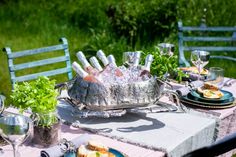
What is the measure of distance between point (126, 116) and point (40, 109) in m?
0.49

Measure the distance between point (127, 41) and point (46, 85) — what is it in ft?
12.3

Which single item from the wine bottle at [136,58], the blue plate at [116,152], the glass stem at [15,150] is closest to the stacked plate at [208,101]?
the wine bottle at [136,58]

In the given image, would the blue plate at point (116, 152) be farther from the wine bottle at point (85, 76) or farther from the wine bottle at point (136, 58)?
the wine bottle at point (136, 58)

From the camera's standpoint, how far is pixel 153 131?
76.7 inches

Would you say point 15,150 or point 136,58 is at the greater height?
point 136,58

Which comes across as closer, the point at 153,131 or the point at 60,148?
the point at 60,148

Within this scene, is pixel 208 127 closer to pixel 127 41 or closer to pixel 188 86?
pixel 188 86

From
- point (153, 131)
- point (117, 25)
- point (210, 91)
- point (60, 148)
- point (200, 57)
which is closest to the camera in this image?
point (60, 148)

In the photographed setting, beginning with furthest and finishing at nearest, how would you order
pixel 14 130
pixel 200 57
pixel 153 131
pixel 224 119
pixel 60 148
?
1. pixel 200 57
2. pixel 224 119
3. pixel 153 131
4. pixel 60 148
5. pixel 14 130

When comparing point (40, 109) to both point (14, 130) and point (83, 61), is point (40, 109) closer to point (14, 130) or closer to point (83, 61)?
point (14, 130)

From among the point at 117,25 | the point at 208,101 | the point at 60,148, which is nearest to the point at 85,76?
the point at 60,148

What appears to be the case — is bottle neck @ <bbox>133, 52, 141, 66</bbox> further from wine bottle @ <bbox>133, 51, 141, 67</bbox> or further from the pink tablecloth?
the pink tablecloth

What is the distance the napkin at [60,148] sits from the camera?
1624mm

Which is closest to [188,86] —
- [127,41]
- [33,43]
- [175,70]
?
[175,70]
